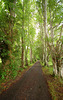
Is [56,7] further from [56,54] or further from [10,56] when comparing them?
[10,56]

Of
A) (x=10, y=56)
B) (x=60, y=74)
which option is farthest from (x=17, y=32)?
(x=60, y=74)

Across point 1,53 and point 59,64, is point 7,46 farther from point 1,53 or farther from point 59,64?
point 59,64

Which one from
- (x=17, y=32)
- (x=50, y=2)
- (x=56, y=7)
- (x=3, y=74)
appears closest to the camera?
(x=3, y=74)

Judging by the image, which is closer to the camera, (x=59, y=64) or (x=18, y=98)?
(x=18, y=98)

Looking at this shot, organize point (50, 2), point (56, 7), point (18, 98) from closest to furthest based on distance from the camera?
point (18, 98) < point (50, 2) < point (56, 7)

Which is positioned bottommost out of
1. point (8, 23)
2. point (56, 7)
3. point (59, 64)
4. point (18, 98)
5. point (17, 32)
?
point (18, 98)

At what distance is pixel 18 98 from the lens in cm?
270

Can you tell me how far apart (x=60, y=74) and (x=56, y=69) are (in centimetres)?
59

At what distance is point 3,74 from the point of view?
477cm

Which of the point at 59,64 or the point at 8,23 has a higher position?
the point at 8,23

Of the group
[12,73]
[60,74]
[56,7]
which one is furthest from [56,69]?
[56,7]

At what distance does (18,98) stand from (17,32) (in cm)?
654

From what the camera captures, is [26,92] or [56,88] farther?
[56,88]

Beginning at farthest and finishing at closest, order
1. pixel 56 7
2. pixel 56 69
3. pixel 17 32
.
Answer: pixel 17 32
pixel 56 7
pixel 56 69
